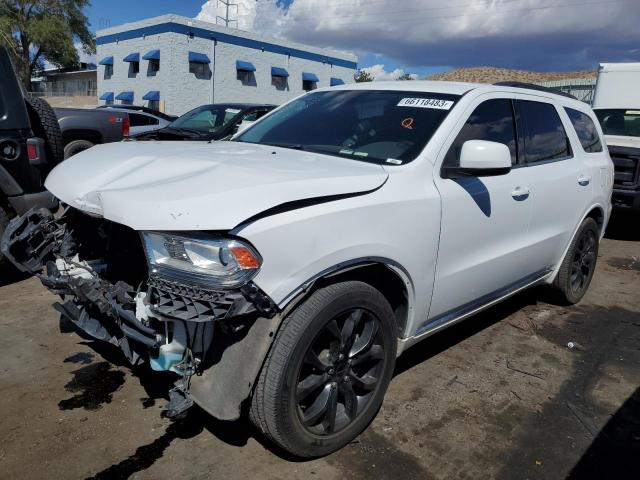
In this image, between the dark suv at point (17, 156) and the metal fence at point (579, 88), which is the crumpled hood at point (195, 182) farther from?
the metal fence at point (579, 88)

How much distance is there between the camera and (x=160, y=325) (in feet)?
7.82

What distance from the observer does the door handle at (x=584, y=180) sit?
14.6ft

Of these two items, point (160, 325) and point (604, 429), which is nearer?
point (160, 325)

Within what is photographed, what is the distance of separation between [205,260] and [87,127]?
8737 millimetres

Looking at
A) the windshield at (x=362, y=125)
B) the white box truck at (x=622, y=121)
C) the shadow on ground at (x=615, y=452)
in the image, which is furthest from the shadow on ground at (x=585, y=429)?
the white box truck at (x=622, y=121)

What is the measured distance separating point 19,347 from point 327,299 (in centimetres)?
244

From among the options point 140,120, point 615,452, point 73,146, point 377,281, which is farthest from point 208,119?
point 615,452

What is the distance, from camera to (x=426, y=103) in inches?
133

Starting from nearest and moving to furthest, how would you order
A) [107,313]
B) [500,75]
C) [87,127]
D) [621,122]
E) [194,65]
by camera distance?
1. [107,313]
2. [621,122]
3. [87,127]
4. [194,65]
5. [500,75]

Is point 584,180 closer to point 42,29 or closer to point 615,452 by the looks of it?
point 615,452

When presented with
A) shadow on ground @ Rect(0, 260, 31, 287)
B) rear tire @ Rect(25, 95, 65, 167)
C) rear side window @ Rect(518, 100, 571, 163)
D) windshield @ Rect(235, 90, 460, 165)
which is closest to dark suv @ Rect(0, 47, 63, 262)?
rear tire @ Rect(25, 95, 65, 167)

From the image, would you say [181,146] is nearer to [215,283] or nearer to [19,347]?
[215,283]

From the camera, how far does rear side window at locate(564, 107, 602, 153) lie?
469 cm

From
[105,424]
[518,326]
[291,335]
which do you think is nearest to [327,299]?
[291,335]
